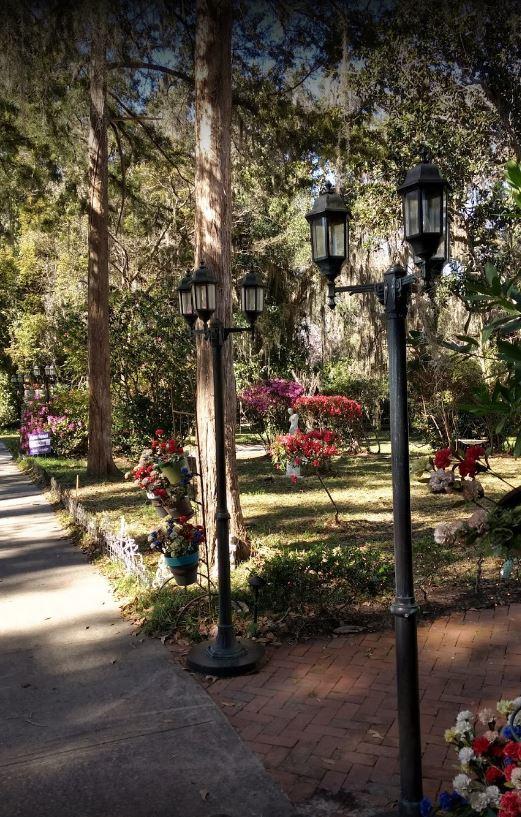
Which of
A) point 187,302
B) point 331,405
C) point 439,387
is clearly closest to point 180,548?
point 187,302

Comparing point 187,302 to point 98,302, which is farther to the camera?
point 98,302

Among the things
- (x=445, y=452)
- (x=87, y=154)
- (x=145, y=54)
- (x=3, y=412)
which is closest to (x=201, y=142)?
(x=145, y=54)

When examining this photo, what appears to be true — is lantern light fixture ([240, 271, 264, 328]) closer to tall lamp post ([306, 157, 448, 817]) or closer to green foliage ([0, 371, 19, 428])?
tall lamp post ([306, 157, 448, 817])

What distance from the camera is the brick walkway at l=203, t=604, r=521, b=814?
3387mm

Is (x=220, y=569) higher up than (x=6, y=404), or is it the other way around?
(x=6, y=404)

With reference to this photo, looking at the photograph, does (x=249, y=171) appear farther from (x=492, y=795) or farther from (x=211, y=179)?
(x=492, y=795)

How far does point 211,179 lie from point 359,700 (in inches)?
204

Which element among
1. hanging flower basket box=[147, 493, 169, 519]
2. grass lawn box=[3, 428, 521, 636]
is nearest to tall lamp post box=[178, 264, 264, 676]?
grass lawn box=[3, 428, 521, 636]

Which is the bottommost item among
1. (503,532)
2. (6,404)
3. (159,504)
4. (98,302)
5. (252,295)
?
(159,504)

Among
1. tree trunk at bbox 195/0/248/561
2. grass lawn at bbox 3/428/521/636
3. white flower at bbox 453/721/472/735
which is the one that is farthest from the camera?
tree trunk at bbox 195/0/248/561

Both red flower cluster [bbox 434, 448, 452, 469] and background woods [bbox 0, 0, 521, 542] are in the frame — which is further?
background woods [bbox 0, 0, 521, 542]

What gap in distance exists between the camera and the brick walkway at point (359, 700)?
339 centimetres

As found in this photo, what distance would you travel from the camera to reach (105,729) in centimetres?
395

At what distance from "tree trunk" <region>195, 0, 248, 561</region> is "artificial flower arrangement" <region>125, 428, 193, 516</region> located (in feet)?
1.83
